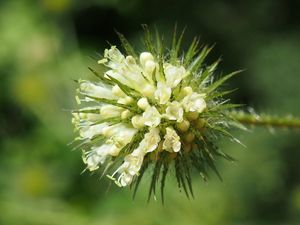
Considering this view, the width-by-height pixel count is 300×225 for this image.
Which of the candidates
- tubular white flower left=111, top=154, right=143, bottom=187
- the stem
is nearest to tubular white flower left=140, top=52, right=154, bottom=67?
tubular white flower left=111, top=154, right=143, bottom=187

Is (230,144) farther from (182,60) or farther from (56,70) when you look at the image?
(182,60)

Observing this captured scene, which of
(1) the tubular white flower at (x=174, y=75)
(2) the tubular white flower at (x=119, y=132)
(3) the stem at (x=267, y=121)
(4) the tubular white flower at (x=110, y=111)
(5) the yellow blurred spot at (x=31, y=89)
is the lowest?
(3) the stem at (x=267, y=121)

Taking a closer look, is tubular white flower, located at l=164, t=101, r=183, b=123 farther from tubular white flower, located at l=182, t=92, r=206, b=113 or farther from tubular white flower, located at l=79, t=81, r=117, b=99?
tubular white flower, located at l=79, t=81, r=117, b=99

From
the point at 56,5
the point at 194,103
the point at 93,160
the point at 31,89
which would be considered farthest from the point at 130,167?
the point at 56,5

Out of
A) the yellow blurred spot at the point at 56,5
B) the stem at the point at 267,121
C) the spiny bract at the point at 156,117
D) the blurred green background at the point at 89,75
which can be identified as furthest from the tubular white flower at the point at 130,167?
the yellow blurred spot at the point at 56,5

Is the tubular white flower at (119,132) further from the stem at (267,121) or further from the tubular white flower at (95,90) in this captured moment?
the stem at (267,121)

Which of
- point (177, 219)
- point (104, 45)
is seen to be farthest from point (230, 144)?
point (104, 45)

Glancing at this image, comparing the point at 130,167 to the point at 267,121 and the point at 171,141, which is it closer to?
the point at 171,141
